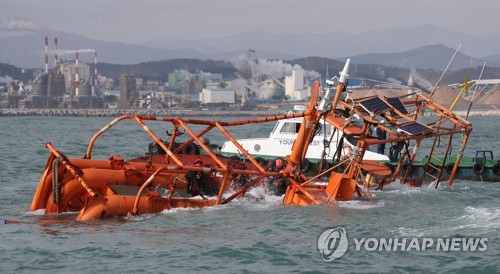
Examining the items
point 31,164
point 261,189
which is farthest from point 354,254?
point 31,164

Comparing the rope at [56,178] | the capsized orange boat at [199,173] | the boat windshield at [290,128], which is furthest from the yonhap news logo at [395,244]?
the boat windshield at [290,128]

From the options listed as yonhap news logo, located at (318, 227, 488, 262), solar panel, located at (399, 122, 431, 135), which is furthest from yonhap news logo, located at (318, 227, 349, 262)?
solar panel, located at (399, 122, 431, 135)

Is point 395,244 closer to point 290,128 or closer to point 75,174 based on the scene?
point 75,174

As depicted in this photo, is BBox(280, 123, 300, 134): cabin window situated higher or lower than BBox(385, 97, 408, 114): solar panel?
lower

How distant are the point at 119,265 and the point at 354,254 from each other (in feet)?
15.6

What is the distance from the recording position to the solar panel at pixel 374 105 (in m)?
28.2

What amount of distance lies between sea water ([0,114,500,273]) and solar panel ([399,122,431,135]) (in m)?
2.05

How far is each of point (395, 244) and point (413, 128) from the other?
8369 millimetres

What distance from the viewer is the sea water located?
18625 millimetres

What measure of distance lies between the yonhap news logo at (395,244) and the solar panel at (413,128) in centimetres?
696

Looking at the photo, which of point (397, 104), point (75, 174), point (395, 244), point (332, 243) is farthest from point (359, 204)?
point (75, 174)

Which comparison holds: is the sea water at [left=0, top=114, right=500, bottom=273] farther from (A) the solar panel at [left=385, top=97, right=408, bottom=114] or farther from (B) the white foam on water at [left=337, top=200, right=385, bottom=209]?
(A) the solar panel at [left=385, top=97, right=408, bottom=114]

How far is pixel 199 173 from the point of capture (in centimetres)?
A: 2603

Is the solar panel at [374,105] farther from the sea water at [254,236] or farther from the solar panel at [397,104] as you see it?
the sea water at [254,236]
